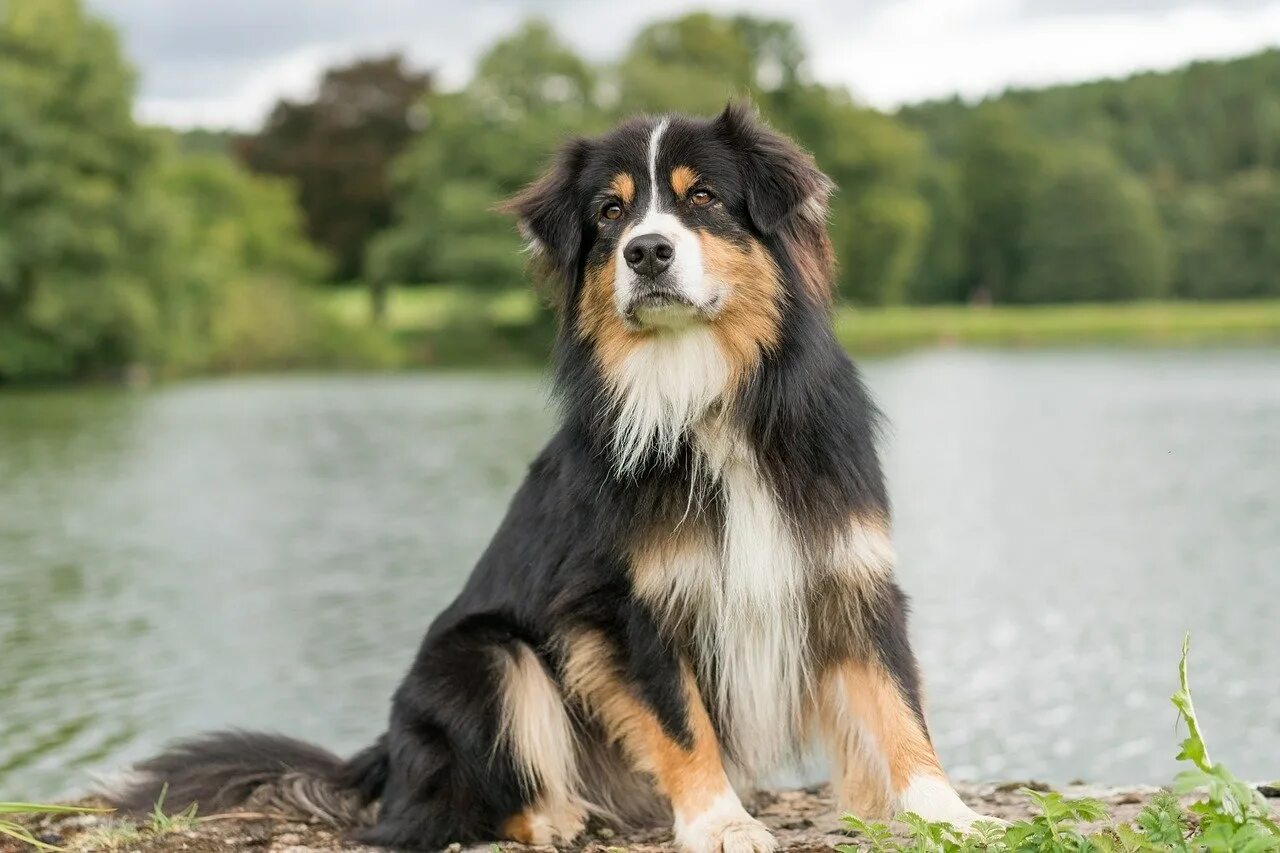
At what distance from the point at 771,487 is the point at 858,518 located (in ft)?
0.91

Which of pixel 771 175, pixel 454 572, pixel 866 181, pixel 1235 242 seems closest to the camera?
pixel 771 175

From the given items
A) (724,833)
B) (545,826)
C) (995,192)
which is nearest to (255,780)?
(545,826)

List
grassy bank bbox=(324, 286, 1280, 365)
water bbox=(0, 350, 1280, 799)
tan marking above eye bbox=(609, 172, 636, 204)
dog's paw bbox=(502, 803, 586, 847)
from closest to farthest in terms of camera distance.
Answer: tan marking above eye bbox=(609, 172, 636, 204) < dog's paw bbox=(502, 803, 586, 847) < water bbox=(0, 350, 1280, 799) < grassy bank bbox=(324, 286, 1280, 365)

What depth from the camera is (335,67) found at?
60.4m

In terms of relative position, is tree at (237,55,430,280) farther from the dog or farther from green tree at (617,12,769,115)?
the dog

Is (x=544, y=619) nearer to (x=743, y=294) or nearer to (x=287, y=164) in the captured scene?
(x=743, y=294)

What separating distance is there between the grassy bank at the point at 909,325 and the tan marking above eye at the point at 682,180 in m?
36.5

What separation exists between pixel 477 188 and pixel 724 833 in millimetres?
44763

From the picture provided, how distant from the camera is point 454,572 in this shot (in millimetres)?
12781

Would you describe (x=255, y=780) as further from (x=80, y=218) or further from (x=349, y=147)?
(x=349, y=147)

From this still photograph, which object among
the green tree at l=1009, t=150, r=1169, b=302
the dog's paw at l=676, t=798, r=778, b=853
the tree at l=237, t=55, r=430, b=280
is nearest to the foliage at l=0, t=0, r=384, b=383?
the tree at l=237, t=55, r=430, b=280

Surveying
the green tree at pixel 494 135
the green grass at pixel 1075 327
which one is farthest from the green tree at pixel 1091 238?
the green tree at pixel 494 135

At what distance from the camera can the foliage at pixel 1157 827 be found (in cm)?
322

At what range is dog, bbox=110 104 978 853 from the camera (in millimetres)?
4262
